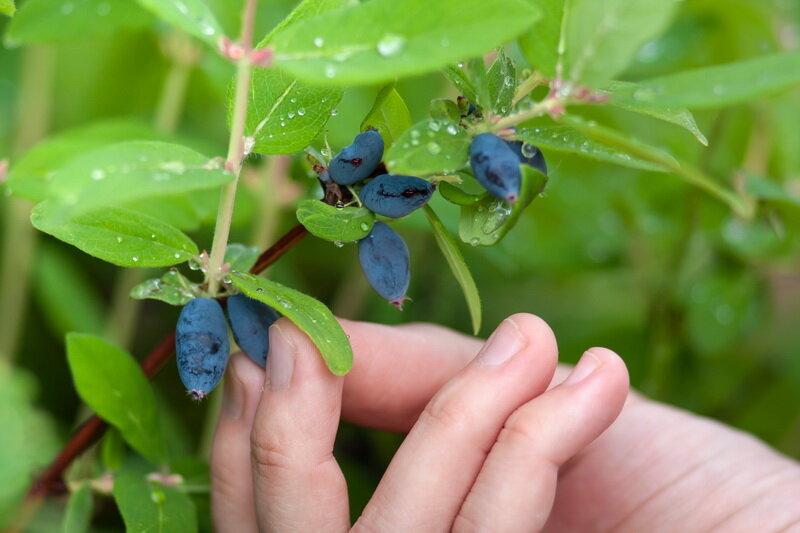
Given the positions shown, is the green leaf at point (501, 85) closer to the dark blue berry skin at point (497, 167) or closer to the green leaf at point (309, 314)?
the dark blue berry skin at point (497, 167)

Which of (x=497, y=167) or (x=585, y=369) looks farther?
(x=585, y=369)

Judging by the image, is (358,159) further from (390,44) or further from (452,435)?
(452,435)

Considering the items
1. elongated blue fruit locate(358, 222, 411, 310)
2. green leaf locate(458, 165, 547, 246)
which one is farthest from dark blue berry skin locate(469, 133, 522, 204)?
elongated blue fruit locate(358, 222, 411, 310)

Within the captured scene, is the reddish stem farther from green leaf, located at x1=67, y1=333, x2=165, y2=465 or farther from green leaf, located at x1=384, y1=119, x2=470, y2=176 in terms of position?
green leaf, located at x1=384, y1=119, x2=470, y2=176

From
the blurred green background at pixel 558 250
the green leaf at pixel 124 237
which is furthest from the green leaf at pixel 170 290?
the blurred green background at pixel 558 250

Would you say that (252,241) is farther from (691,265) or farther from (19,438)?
(691,265)

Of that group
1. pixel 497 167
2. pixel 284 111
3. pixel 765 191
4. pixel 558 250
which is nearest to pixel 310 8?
pixel 284 111
